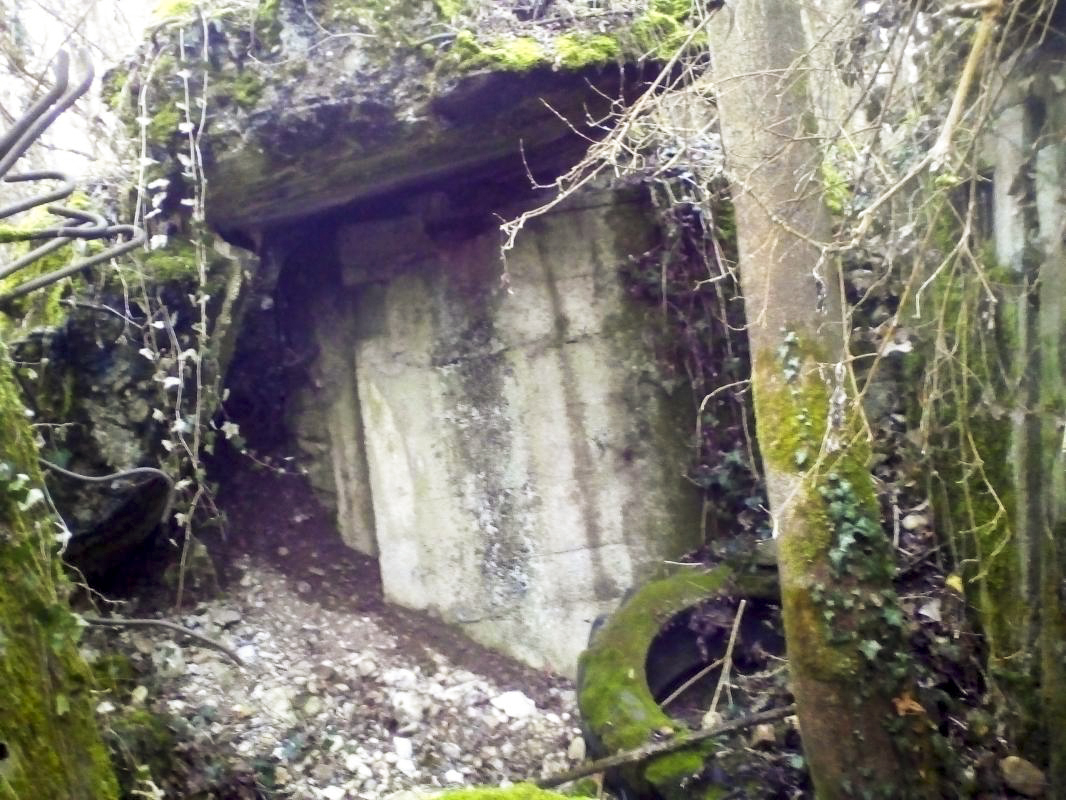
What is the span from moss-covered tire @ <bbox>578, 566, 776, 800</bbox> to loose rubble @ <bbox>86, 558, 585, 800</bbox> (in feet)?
2.03

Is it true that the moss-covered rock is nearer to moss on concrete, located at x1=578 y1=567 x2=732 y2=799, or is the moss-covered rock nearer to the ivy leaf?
moss on concrete, located at x1=578 y1=567 x2=732 y2=799

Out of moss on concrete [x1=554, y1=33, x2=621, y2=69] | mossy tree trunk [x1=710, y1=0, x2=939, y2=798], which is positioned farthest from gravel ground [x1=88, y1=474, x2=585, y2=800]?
moss on concrete [x1=554, y1=33, x2=621, y2=69]

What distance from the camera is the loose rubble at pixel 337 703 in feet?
13.0

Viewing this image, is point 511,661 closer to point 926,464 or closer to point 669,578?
point 669,578

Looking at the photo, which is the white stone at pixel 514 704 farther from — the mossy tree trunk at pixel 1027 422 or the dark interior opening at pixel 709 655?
the mossy tree trunk at pixel 1027 422

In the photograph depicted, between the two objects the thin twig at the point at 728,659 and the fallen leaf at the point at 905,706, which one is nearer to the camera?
the fallen leaf at the point at 905,706

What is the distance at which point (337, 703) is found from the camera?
4367 millimetres

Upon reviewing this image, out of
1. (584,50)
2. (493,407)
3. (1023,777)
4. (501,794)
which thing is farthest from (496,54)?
(1023,777)

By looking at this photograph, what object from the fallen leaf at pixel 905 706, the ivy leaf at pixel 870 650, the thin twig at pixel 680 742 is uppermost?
the ivy leaf at pixel 870 650

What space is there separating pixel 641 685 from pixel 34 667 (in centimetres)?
271

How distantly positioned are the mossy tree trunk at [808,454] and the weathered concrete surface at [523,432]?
1826 millimetres

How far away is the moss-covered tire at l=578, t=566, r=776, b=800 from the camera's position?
341 cm

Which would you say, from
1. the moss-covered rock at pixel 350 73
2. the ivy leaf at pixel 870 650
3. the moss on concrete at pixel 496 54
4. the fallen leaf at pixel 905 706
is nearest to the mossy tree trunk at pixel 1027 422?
the fallen leaf at pixel 905 706

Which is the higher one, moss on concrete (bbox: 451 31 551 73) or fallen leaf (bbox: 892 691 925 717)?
moss on concrete (bbox: 451 31 551 73)
